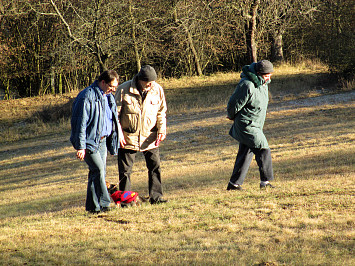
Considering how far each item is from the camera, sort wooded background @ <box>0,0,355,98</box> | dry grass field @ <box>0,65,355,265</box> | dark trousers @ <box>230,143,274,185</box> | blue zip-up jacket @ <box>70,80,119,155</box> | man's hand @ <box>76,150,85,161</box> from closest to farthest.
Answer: dry grass field @ <box>0,65,355,265</box> → man's hand @ <box>76,150,85,161</box> → blue zip-up jacket @ <box>70,80,119,155</box> → dark trousers @ <box>230,143,274,185</box> → wooded background @ <box>0,0,355,98</box>

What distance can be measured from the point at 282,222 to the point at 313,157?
5.24 m

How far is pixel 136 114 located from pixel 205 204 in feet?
5.17

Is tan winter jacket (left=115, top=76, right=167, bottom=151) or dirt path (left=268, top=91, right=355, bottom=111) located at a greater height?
tan winter jacket (left=115, top=76, right=167, bottom=151)

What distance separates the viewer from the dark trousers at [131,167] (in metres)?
6.36

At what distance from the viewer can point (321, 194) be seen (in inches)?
239

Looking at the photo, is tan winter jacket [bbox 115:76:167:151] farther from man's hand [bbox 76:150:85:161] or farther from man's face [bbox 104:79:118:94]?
man's hand [bbox 76:150:85:161]

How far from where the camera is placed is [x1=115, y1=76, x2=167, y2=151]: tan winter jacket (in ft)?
20.4

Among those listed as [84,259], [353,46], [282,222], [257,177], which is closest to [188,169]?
[257,177]

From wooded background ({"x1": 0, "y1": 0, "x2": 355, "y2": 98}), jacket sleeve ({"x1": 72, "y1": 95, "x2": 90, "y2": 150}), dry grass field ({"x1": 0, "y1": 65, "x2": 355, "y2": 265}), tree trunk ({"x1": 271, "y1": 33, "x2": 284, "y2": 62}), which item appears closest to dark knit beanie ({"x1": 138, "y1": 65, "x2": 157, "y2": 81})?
jacket sleeve ({"x1": 72, "y1": 95, "x2": 90, "y2": 150})

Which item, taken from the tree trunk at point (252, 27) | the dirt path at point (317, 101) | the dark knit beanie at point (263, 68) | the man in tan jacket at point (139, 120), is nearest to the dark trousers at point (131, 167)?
the man in tan jacket at point (139, 120)

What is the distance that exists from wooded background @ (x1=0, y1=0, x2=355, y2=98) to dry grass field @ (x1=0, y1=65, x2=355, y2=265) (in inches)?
176

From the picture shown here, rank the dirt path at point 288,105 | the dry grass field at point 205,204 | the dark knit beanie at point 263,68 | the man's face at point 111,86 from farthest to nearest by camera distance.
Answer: the dirt path at point 288,105 < the dark knit beanie at point 263,68 < the man's face at point 111,86 < the dry grass field at point 205,204

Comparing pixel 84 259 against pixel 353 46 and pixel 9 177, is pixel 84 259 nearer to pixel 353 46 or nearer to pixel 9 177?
pixel 9 177

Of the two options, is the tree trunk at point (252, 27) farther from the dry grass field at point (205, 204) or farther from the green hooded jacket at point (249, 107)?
the green hooded jacket at point (249, 107)
